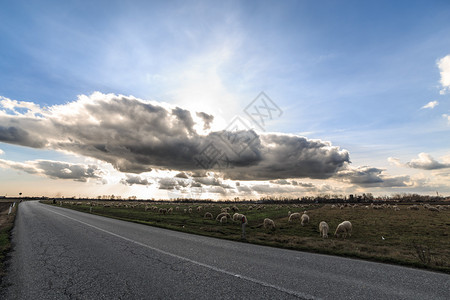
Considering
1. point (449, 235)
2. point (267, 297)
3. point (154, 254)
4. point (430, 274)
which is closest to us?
point (267, 297)

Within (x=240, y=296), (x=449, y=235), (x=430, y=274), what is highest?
(x=240, y=296)

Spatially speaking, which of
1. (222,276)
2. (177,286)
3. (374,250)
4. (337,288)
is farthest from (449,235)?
(177,286)

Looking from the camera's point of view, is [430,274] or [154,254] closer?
[430,274]

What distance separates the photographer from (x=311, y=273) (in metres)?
6.68

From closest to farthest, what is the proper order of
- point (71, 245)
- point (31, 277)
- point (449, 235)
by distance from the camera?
point (31, 277)
point (71, 245)
point (449, 235)

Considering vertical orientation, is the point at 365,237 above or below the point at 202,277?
below

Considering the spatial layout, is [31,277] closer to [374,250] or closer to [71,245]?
[71,245]

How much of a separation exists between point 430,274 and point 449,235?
1674 cm

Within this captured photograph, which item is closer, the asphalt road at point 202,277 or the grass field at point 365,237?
the asphalt road at point 202,277

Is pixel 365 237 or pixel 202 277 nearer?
pixel 202 277

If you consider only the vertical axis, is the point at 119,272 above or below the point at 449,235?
above

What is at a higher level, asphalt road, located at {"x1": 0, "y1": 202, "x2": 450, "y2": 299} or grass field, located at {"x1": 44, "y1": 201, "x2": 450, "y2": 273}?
asphalt road, located at {"x1": 0, "y1": 202, "x2": 450, "y2": 299}

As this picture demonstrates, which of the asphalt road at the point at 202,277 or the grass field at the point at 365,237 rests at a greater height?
the asphalt road at the point at 202,277

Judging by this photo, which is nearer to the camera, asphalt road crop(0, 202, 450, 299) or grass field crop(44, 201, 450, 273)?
asphalt road crop(0, 202, 450, 299)
